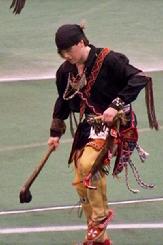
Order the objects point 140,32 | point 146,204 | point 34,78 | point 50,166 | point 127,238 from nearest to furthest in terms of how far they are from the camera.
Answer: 1. point 127,238
2. point 146,204
3. point 50,166
4. point 34,78
5. point 140,32

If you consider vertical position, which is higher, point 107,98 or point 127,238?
point 107,98

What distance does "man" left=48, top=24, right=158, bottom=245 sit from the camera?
666cm

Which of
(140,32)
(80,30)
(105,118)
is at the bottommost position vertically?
(140,32)

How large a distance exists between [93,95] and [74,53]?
355 millimetres

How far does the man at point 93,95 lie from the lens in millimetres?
6656

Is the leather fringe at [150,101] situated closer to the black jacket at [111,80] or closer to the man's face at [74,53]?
the black jacket at [111,80]

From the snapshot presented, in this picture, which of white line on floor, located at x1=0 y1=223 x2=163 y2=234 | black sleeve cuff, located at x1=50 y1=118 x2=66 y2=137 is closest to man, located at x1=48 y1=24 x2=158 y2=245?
black sleeve cuff, located at x1=50 y1=118 x2=66 y2=137

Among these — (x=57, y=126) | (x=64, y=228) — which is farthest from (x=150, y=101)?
(x=64, y=228)

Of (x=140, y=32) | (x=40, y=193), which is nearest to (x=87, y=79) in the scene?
(x=40, y=193)

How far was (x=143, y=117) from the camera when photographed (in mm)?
10828

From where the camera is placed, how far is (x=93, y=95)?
6.84m

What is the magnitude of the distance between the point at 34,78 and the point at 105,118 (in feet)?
19.8

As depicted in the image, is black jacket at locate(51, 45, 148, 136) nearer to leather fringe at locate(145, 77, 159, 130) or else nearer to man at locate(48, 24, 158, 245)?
man at locate(48, 24, 158, 245)

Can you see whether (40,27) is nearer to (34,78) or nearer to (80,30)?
(34,78)
